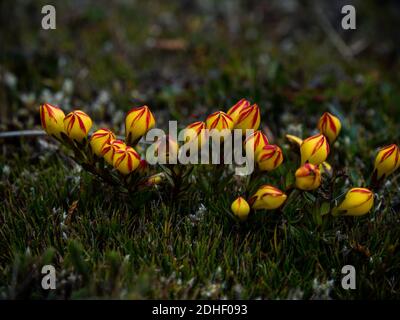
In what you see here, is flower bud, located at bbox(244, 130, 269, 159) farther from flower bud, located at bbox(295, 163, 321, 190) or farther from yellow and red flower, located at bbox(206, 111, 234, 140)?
flower bud, located at bbox(295, 163, 321, 190)

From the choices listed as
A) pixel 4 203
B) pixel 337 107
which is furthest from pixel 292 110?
pixel 4 203

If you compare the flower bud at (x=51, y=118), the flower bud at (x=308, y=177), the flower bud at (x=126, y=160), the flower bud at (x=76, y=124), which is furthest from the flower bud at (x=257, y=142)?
the flower bud at (x=51, y=118)

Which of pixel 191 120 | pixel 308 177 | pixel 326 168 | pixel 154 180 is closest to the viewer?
pixel 308 177

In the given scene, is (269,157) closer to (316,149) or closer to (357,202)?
(316,149)

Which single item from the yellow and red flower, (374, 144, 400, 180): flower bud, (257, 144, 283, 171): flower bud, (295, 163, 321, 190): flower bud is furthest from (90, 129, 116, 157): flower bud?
(374, 144, 400, 180): flower bud

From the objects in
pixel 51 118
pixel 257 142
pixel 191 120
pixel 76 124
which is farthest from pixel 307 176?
pixel 191 120

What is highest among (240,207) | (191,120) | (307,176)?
(191,120)
